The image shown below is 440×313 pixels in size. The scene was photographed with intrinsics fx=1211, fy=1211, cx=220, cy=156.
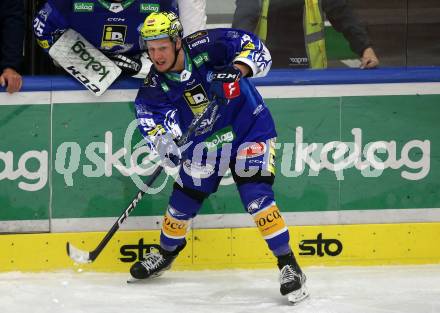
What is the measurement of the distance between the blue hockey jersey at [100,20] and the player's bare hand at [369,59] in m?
0.95

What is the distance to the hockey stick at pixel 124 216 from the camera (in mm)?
5266

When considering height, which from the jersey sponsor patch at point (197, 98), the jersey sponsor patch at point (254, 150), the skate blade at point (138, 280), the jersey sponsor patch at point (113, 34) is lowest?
the skate blade at point (138, 280)

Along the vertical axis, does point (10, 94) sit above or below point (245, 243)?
above

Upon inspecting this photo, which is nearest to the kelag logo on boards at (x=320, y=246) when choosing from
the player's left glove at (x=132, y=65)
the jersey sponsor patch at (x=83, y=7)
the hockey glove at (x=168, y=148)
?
the hockey glove at (x=168, y=148)

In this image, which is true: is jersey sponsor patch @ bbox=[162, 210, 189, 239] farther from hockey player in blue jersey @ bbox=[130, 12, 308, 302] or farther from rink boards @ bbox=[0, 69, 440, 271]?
rink boards @ bbox=[0, 69, 440, 271]

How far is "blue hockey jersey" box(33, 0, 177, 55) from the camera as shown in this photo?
5625 millimetres

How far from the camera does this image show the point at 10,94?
560cm

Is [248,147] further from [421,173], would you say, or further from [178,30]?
[421,173]

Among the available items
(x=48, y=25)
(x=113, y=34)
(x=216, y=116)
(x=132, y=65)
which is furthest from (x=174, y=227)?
(x=48, y=25)

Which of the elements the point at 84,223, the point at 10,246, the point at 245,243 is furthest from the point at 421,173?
the point at 10,246

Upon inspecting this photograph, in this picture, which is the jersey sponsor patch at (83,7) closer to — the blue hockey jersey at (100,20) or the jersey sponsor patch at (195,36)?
the blue hockey jersey at (100,20)

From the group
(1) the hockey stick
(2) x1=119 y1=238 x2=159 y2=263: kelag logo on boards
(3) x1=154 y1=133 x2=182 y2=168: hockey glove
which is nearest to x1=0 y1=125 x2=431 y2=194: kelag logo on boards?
(1) the hockey stick

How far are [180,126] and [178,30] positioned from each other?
0.47 meters

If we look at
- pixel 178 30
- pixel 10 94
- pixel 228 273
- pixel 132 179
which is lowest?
pixel 228 273
